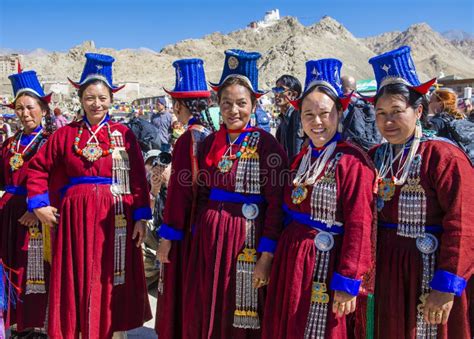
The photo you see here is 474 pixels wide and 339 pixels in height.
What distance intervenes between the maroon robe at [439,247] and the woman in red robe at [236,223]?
0.67 metres

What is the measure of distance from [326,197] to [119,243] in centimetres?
177

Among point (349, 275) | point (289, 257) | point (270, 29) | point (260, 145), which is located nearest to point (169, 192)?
point (260, 145)

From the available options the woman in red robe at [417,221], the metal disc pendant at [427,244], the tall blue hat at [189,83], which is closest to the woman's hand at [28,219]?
the tall blue hat at [189,83]

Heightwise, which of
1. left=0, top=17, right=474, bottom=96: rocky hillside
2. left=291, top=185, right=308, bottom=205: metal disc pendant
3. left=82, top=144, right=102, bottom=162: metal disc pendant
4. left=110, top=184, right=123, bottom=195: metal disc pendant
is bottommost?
left=110, top=184, right=123, bottom=195: metal disc pendant

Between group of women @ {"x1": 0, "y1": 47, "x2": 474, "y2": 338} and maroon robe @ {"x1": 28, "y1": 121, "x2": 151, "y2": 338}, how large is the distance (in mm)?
11

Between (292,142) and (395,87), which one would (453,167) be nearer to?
(395,87)

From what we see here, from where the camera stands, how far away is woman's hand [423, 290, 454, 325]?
2373 mm

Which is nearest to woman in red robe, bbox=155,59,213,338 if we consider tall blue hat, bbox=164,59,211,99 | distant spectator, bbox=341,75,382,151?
tall blue hat, bbox=164,59,211,99

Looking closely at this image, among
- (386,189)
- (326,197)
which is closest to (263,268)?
(326,197)

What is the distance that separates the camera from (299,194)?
8.86 ft

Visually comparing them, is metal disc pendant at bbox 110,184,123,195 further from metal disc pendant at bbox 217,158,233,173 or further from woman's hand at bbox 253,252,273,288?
woman's hand at bbox 253,252,273,288

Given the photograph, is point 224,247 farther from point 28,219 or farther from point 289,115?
point 289,115

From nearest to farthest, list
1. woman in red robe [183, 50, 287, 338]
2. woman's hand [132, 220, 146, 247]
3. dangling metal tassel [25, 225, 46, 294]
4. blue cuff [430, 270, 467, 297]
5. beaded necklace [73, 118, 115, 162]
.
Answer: blue cuff [430, 270, 467, 297]
woman in red robe [183, 50, 287, 338]
beaded necklace [73, 118, 115, 162]
woman's hand [132, 220, 146, 247]
dangling metal tassel [25, 225, 46, 294]

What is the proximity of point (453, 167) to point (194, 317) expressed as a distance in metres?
1.80
